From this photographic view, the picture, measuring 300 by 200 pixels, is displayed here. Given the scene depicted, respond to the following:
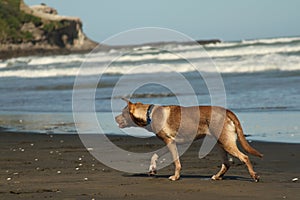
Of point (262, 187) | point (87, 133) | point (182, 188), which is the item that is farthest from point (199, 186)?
point (87, 133)

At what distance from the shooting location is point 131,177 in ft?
28.8

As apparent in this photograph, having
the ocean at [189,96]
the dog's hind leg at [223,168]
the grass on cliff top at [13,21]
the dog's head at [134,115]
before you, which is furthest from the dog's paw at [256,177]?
the grass on cliff top at [13,21]

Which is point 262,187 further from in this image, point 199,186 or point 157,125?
point 157,125

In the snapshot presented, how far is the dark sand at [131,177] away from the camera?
7.48 m

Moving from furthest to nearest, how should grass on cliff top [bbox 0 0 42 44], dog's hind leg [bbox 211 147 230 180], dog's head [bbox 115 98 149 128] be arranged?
grass on cliff top [bbox 0 0 42 44] → dog's head [bbox 115 98 149 128] → dog's hind leg [bbox 211 147 230 180]

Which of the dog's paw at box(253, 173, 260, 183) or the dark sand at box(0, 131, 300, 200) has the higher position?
the dog's paw at box(253, 173, 260, 183)

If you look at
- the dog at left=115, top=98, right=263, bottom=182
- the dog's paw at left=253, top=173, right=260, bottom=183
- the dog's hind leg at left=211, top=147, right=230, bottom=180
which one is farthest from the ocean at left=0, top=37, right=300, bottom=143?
the dog's paw at left=253, top=173, right=260, bottom=183

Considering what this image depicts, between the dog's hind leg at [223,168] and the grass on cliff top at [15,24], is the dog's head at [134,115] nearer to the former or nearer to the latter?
the dog's hind leg at [223,168]

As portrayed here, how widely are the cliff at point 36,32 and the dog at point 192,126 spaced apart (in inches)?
3528

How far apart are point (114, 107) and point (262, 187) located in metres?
10.5

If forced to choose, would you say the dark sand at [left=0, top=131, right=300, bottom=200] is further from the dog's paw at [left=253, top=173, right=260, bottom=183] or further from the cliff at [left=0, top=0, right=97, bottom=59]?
the cliff at [left=0, top=0, right=97, bottom=59]

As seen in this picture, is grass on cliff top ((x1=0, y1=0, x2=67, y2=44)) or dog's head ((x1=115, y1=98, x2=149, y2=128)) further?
grass on cliff top ((x1=0, y1=0, x2=67, y2=44))

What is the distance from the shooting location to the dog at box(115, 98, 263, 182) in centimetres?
852

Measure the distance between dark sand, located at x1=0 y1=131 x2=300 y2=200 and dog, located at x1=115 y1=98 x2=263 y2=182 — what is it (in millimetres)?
282
